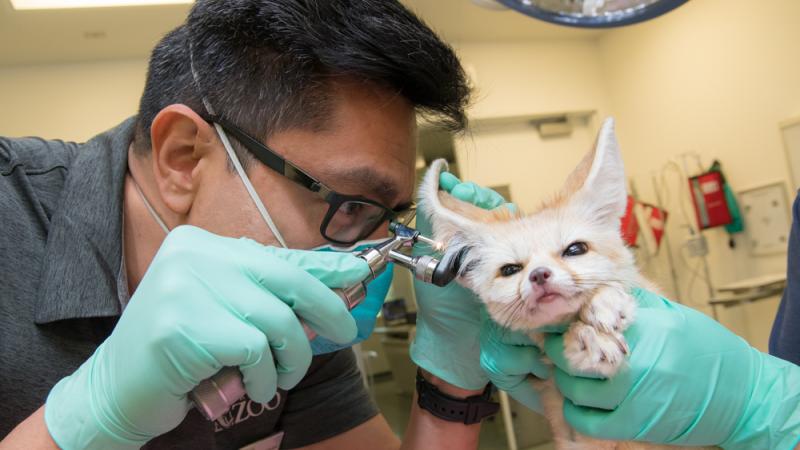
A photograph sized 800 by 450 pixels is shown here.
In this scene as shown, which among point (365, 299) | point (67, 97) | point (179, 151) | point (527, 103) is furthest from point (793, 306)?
point (67, 97)

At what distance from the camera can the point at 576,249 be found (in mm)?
1112

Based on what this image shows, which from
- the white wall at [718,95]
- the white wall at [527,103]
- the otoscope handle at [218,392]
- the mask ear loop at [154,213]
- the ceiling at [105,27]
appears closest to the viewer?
the otoscope handle at [218,392]

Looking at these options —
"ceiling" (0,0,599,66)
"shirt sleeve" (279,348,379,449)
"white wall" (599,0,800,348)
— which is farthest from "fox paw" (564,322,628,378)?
"white wall" (599,0,800,348)

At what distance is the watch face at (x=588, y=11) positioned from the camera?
48.4 inches

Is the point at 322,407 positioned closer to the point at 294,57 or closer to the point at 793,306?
the point at 294,57

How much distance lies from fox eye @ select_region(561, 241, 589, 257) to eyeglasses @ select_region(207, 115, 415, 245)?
403 millimetres

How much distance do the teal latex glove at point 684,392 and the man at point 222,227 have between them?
36 cm

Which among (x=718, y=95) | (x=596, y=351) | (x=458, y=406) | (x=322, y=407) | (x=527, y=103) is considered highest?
(x=596, y=351)

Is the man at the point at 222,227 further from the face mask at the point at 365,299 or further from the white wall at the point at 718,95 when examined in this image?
the white wall at the point at 718,95

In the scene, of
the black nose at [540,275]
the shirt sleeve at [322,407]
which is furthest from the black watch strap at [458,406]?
the black nose at [540,275]

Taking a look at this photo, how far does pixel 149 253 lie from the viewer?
4.39 ft

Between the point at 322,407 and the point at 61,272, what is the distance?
78 cm

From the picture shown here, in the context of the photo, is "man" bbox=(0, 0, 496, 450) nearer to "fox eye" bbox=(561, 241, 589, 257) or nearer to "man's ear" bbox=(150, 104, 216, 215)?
"man's ear" bbox=(150, 104, 216, 215)

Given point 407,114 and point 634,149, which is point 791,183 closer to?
point 634,149
